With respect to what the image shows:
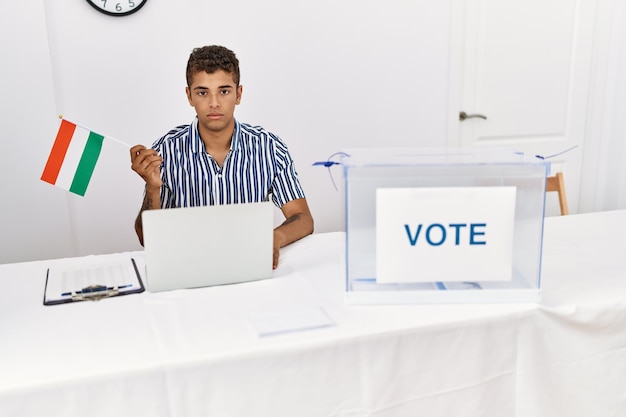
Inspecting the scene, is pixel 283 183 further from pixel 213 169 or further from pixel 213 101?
pixel 213 101

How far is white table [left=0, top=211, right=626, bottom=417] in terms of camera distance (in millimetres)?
938

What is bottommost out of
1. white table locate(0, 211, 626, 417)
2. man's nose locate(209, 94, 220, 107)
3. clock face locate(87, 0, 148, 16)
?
white table locate(0, 211, 626, 417)

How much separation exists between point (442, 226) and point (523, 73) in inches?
95.5

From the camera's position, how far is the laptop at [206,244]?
46.6 inches

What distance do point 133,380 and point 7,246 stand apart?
1.83 meters

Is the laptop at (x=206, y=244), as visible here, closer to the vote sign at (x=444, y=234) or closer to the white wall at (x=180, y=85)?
the vote sign at (x=444, y=234)

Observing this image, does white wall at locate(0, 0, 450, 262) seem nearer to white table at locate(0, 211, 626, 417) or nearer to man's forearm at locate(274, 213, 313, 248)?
man's forearm at locate(274, 213, 313, 248)

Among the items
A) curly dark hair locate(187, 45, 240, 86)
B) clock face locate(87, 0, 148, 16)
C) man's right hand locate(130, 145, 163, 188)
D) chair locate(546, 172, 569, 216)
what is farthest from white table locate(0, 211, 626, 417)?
clock face locate(87, 0, 148, 16)

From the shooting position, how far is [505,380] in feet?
3.74

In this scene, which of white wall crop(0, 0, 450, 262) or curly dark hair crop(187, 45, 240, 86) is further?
white wall crop(0, 0, 450, 262)

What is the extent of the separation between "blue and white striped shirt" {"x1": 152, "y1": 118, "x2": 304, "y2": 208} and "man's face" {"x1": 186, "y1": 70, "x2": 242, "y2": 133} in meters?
0.09

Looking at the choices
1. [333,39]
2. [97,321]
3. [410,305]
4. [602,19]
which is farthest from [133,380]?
[602,19]

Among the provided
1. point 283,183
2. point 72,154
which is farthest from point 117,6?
point 72,154

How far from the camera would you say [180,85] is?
2.60 m
